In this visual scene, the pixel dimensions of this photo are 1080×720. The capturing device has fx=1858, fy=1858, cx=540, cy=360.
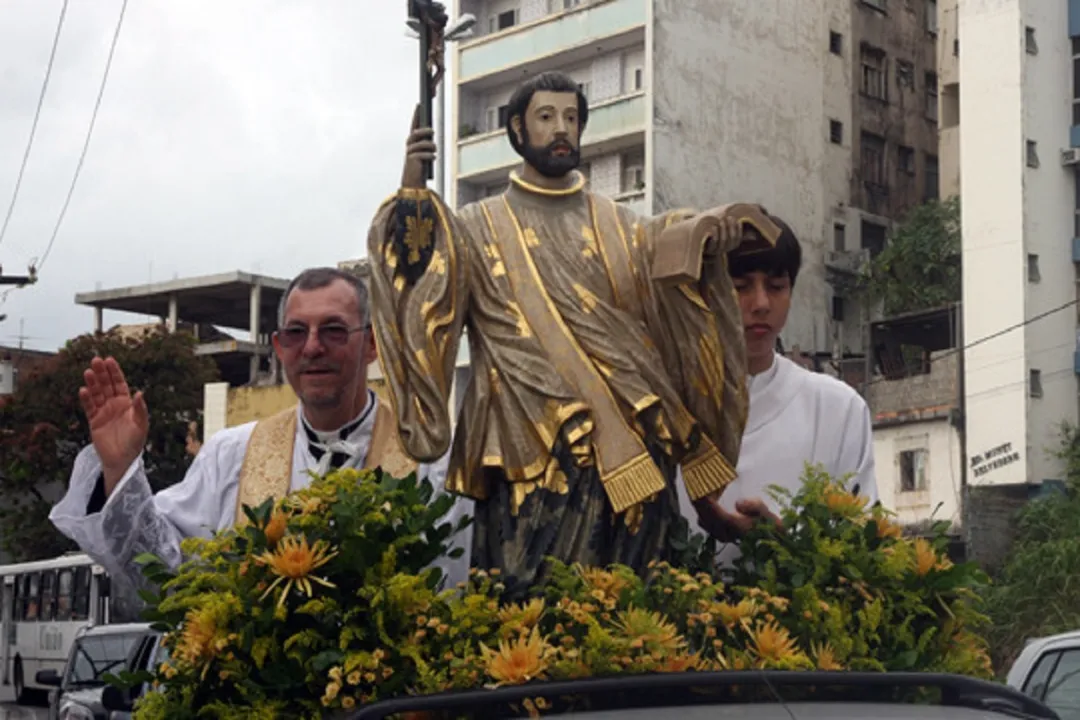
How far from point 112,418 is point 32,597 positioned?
26.8 meters

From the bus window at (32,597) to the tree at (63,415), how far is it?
633 centimetres

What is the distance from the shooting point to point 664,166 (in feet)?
→ 107

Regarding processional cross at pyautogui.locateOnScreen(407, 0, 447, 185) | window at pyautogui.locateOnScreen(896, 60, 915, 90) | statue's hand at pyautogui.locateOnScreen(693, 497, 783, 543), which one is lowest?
statue's hand at pyautogui.locateOnScreen(693, 497, 783, 543)

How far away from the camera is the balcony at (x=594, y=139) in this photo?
32.9 meters

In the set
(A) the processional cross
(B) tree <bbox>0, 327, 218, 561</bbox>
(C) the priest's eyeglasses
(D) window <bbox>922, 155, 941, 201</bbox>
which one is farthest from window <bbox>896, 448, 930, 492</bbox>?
(A) the processional cross

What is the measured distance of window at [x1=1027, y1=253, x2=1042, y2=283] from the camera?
28.5 meters

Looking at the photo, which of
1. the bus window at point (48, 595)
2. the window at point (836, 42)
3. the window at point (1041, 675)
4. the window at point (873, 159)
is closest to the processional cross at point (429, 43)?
the window at point (1041, 675)

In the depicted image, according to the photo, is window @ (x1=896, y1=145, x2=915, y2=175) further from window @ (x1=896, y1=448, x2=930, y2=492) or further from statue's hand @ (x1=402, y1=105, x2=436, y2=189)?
statue's hand @ (x1=402, y1=105, x2=436, y2=189)

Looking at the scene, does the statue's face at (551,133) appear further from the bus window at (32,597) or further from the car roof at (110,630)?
the bus window at (32,597)

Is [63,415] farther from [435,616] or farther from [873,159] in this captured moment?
[435,616]

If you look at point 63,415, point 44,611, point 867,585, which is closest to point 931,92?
point 63,415

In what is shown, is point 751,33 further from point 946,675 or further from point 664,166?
point 946,675

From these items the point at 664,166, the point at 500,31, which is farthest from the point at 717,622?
the point at 500,31

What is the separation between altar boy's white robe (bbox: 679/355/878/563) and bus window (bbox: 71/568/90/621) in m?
23.5
